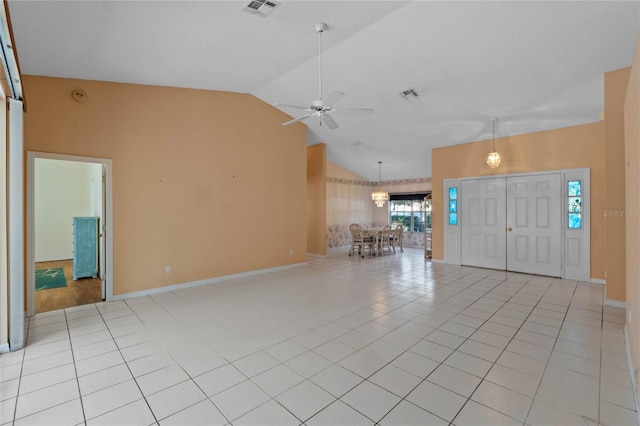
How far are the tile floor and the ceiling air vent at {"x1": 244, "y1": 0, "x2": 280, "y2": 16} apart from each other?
3.42 meters

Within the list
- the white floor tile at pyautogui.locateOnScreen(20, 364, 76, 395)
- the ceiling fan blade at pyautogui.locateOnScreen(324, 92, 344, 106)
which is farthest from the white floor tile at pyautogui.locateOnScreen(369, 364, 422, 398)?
the ceiling fan blade at pyautogui.locateOnScreen(324, 92, 344, 106)

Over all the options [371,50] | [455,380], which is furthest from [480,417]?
[371,50]

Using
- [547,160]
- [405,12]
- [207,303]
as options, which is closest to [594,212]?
[547,160]

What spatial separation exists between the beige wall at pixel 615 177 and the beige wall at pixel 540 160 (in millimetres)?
1526

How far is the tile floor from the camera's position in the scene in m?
1.90

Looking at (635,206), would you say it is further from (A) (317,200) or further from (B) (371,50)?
(A) (317,200)

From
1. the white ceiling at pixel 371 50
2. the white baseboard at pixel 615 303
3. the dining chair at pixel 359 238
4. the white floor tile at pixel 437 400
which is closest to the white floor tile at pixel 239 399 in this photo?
the white floor tile at pixel 437 400

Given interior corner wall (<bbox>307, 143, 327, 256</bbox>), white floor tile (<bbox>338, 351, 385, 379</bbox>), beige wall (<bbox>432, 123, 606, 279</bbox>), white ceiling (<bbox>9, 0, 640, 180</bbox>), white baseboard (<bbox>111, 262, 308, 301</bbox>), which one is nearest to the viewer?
white floor tile (<bbox>338, 351, 385, 379</bbox>)

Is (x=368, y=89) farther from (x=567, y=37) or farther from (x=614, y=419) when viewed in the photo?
(x=614, y=419)

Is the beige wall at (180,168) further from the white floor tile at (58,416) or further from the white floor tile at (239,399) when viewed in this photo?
the white floor tile at (239,399)

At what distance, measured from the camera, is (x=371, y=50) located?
158 inches

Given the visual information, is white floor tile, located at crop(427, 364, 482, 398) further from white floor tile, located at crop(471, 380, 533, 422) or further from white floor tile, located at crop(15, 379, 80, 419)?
white floor tile, located at crop(15, 379, 80, 419)

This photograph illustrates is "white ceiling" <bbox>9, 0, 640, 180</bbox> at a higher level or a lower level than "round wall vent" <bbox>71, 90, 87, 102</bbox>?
higher

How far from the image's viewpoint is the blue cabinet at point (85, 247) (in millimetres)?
5410
